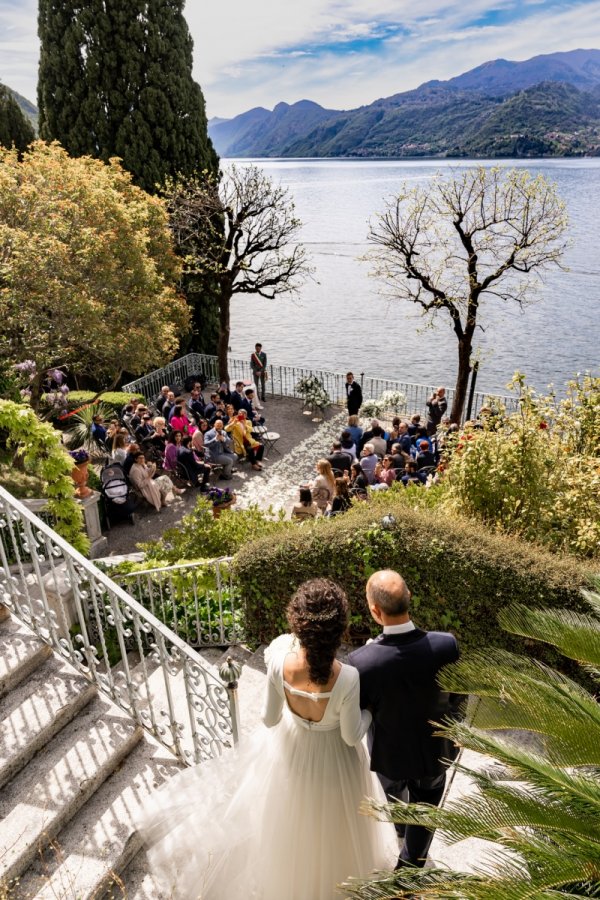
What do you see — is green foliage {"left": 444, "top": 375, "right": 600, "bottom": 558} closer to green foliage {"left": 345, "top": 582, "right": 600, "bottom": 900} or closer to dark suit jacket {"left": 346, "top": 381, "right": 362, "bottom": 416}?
green foliage {"left": 345, "top": 582, "right": 600, "bottom": 900}

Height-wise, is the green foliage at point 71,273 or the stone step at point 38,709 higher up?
the green foliage at point 71,273

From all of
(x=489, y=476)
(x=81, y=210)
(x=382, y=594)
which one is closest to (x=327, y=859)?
(x=382, y=594)

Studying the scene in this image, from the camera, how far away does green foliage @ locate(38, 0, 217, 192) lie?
21.2 metres

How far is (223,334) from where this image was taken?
1988cm

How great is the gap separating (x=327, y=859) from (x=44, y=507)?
5541 mm

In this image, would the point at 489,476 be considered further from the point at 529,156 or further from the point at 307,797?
the point at 529,156

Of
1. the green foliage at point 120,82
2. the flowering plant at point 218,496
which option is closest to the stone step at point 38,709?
the flowering plant at point 218,496

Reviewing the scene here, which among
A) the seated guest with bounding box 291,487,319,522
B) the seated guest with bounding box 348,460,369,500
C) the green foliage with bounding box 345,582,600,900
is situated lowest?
the seated guest with bounding box 348,460,369,500

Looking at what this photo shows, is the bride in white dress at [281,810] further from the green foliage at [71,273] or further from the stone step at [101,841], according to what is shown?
the green foliage at [71,273]

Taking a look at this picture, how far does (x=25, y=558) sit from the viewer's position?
789 centimetres

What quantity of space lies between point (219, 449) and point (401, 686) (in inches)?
406

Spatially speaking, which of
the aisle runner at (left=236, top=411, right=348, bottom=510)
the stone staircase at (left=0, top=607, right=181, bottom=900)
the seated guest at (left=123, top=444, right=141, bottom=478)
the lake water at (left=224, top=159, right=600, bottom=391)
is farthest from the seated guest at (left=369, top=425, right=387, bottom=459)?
the lake water at (left=224, top=159, right=600, bottom=391)

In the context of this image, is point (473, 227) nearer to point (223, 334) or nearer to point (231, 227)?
point (231, 227)

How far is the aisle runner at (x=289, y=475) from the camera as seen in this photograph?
12.9 m
